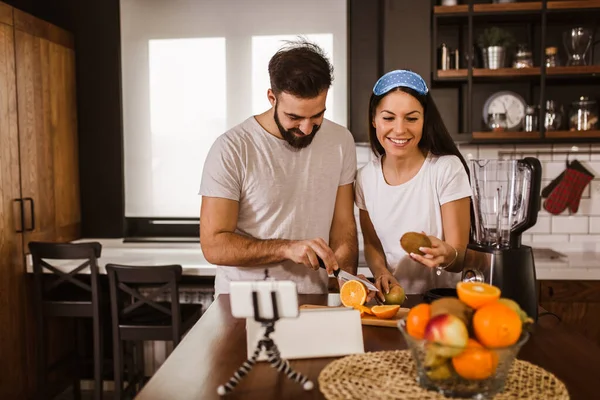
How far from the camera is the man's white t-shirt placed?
80.2 inches

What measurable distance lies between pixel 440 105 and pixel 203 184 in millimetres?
2150

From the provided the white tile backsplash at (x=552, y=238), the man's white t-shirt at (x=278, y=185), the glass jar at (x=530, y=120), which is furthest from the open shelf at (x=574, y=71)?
the man's white t-shirt at (x=278, y=185)

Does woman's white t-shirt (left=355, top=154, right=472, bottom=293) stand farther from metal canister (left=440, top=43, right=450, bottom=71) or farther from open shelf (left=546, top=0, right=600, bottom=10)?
open shelf (left=546, top=0, right=600, bottom=10)

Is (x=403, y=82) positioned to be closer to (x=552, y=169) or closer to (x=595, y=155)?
(x=552, y=169)

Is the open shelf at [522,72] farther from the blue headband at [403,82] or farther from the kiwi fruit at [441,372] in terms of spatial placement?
the kiwi fruit at [441,372]

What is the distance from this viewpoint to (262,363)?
1.25 m

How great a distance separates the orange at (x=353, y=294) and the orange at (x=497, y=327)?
58 cm

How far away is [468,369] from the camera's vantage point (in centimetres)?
100

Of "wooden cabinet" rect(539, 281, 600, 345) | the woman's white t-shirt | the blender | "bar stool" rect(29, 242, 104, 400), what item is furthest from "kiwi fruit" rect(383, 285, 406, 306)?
"bar stool" rect(29, 242, 104, 400)

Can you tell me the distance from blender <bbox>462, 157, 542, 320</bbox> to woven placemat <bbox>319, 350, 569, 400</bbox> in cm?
34

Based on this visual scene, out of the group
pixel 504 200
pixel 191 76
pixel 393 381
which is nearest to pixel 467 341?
pixel 393 381

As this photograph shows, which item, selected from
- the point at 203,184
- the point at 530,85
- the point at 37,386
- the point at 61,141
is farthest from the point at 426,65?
the point at 37,386

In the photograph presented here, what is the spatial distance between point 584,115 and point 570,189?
0.48 meters

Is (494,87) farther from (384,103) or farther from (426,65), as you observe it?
(384,103)
